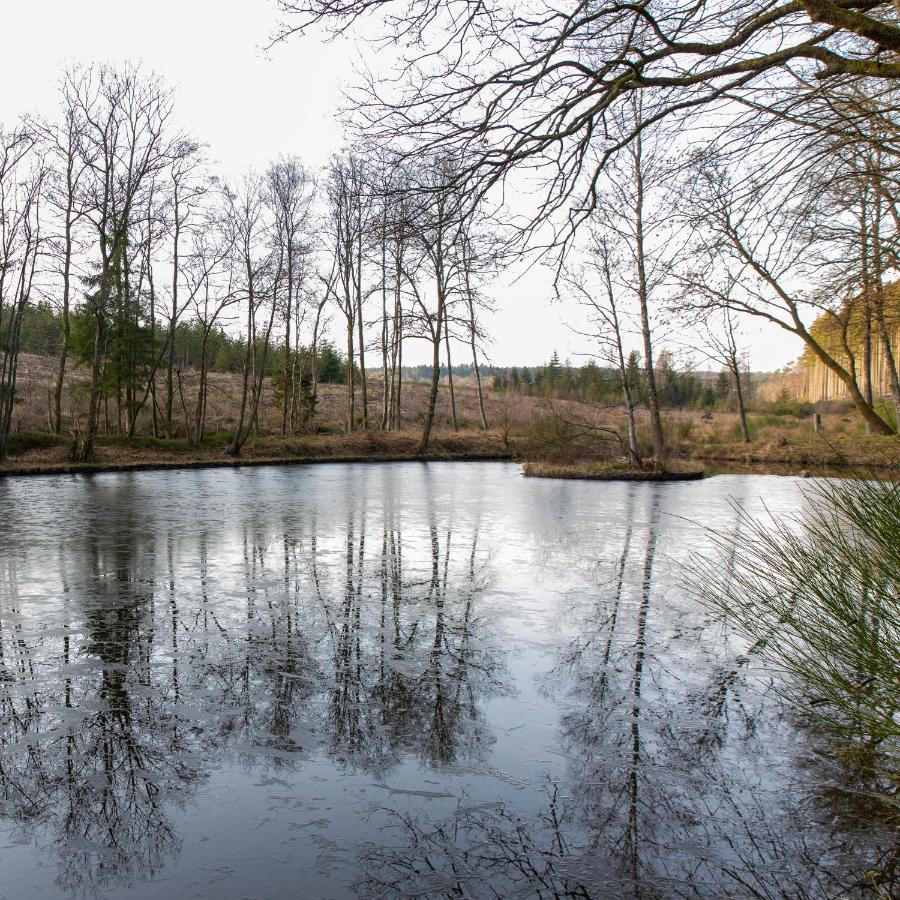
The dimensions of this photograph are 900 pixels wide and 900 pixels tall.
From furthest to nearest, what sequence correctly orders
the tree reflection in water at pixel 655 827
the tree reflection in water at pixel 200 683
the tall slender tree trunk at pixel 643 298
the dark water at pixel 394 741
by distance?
the tall slender tree trunk at pixel 643 298
the tree reflection in water at pixel 200 683
the dark water at pixel 394 741
the tree reflection in water at pixel 655 827

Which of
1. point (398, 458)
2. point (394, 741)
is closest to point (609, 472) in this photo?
point (398, 458)

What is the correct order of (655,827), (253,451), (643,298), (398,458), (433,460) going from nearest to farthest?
1. (655,827)
2. (643,298)
3. (253,451)
4. (398,458)
5. (433,460)

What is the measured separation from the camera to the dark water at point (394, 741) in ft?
10.0

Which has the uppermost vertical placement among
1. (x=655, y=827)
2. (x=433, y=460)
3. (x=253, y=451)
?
(x=253, y=451)

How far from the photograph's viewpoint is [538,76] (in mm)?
4621

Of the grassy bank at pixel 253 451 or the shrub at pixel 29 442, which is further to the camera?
the shrub at pixel 29 442

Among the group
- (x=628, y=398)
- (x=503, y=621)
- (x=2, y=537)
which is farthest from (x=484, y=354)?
(x=503, y=621)

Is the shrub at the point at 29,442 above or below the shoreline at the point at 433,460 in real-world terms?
above

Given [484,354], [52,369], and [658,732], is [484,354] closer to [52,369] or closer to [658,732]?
[658,732]

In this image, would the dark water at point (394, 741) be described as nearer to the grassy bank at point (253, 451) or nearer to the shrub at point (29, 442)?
the grassy bank at point (253, 451)

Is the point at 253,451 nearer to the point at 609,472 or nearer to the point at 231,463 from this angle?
the point at 231,463

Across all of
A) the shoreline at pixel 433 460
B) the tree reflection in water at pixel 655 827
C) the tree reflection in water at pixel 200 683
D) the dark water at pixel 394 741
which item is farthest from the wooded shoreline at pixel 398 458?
the tree reflection in water at pixel 655 827

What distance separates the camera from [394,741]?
4.18 metres

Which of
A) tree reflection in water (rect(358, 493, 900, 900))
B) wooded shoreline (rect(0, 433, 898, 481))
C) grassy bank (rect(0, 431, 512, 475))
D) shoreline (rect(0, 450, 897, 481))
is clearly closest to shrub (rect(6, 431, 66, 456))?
grassy bank (rect(0, 431, 512, 475))
